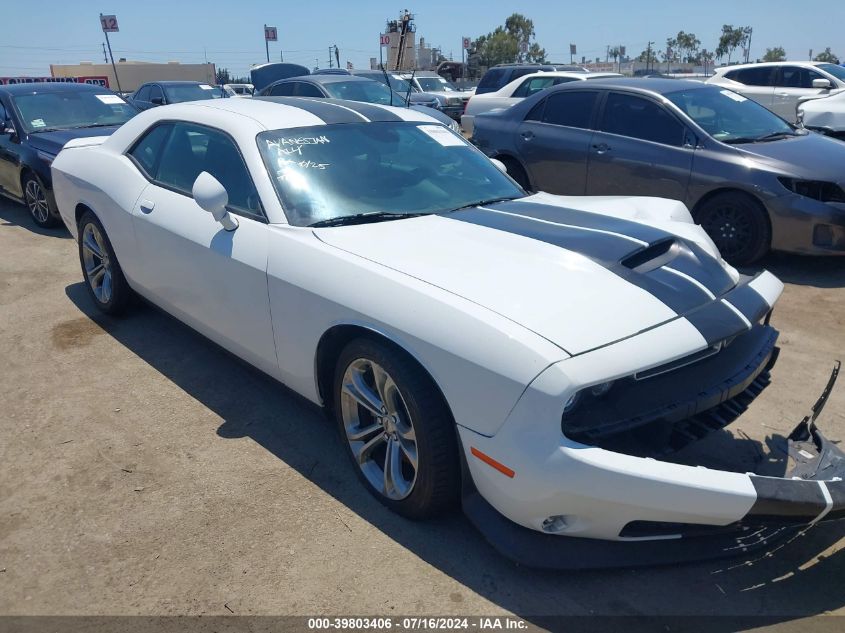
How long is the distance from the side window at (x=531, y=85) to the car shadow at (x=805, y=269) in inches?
258

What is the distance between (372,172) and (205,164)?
3.12 ft

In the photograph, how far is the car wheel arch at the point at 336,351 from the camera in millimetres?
2479

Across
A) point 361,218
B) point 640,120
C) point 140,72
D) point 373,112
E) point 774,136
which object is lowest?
point 140,72

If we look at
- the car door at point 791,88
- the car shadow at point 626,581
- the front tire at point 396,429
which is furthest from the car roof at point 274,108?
the car door at point 791,88

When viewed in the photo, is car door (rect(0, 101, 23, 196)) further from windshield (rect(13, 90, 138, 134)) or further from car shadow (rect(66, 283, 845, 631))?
car shadow (rect(66, 283, 845, 631))

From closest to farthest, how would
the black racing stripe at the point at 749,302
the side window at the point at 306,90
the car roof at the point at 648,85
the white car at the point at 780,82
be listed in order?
the black racing stripe at the point at 749,302 < the car roof at the point at 648,85 < the side window at the point at 306,90 < the white car at the point at 780,82

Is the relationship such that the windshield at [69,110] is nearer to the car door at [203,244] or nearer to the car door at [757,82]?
the car door at [203,244]

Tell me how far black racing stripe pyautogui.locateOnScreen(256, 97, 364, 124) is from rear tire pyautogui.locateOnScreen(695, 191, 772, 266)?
3503mm

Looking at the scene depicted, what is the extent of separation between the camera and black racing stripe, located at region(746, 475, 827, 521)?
83.0 inches

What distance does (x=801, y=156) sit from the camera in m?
5.65

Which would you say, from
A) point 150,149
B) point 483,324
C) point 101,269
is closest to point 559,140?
point 150,149

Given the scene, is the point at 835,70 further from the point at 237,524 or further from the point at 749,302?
the point at 237,524

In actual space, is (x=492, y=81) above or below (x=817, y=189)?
below

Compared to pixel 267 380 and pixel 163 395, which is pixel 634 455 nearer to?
pixel 267 380
